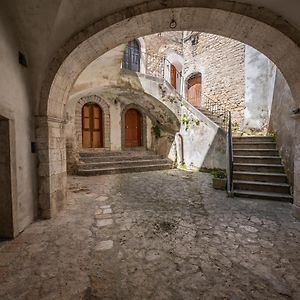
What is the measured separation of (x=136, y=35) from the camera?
3748 mm

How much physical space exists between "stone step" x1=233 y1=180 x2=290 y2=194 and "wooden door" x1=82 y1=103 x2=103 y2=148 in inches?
283

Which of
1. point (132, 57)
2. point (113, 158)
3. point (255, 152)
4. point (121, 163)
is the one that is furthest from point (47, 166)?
point (132, 57)

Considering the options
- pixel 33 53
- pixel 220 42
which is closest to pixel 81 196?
pixel 33 53

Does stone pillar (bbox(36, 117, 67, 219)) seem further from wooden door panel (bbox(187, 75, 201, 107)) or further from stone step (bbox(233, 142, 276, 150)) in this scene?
wooden door panel (bbox(187, 75, 201, 107))

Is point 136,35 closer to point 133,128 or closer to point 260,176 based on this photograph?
point 260,176

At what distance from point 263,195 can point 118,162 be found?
573cm

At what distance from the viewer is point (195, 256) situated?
2516 mm

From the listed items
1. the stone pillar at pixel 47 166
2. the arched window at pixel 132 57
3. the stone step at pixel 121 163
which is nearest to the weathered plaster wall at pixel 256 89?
the stone step at pixel 121 163

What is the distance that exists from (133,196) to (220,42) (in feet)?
32.8

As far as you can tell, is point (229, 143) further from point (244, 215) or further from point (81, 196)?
point (81, 196)

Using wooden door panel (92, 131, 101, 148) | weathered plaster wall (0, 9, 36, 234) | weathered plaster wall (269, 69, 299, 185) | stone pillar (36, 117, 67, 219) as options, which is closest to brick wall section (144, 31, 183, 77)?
wooden door panel (92, 131, 101, 148)

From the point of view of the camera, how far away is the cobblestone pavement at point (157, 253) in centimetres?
Result: 196

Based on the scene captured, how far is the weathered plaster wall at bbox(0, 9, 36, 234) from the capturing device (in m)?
2.84

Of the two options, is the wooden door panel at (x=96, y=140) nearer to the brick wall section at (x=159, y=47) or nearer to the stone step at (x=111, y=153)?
the stone step at (x=111, y=153)
